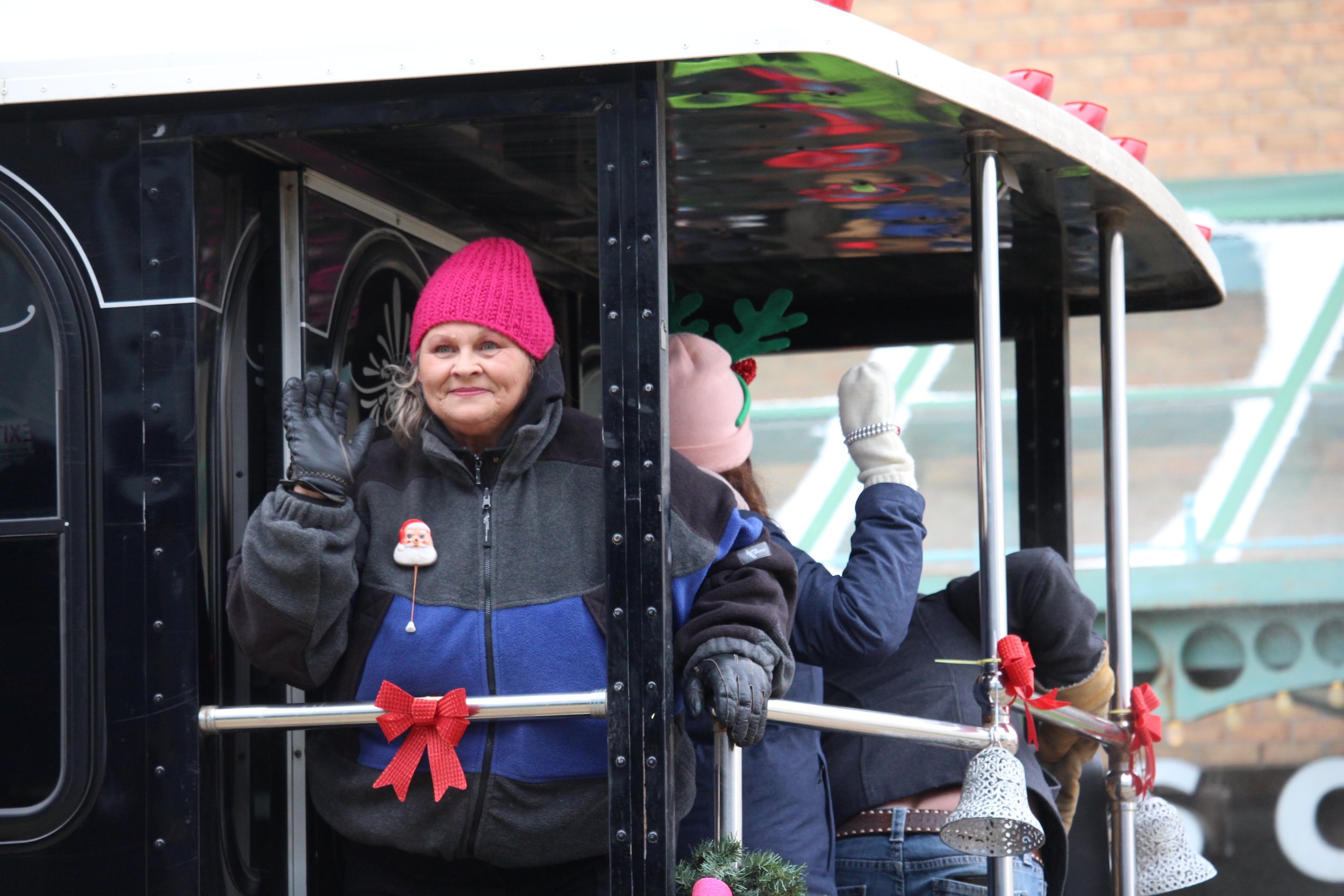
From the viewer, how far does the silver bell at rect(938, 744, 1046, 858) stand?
96.8 inches

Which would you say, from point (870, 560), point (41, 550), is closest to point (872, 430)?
point (870, 560)

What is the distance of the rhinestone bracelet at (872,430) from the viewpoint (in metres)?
2.95

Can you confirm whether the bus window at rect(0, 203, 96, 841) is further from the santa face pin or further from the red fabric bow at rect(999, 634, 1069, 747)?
the red fabric bow at rect(999, 634, 1069, 747)

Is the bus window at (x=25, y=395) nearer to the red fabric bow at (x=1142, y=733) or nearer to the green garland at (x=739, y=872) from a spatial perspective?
the green garland at (x=739, y=872)

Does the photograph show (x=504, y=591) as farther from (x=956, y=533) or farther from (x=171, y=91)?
(x=956, y=533)

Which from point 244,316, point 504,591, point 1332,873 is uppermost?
point 244,316

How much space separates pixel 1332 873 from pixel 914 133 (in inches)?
160

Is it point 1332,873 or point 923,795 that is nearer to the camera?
point 923,795

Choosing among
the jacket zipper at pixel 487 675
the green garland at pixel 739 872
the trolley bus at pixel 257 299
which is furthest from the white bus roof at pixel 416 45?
the green garland at pixel 739 872

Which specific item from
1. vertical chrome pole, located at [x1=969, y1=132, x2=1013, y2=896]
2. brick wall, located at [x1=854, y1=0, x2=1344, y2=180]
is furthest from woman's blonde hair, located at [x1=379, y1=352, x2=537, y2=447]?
brick wall, located at [x1=854, y1=0, x2=1344, y2=180]

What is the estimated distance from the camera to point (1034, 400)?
4.08 metres

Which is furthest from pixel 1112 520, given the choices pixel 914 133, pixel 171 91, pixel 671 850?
pixel 171 91

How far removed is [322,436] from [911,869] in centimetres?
129

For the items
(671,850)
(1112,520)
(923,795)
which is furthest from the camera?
(1112,520)
